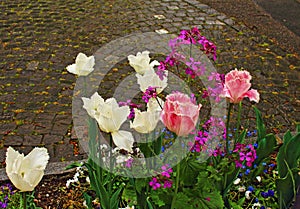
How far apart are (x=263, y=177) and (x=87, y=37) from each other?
3.07 meters

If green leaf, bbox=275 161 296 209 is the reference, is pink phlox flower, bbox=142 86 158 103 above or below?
above

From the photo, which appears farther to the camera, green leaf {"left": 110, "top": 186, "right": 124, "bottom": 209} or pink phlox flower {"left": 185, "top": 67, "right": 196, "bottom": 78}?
green leaf {"left": 110, "top": 186, "right": 124, "bottom": 209}

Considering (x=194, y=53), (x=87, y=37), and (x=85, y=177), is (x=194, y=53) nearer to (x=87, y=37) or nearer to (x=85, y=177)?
(x=87, y=37)

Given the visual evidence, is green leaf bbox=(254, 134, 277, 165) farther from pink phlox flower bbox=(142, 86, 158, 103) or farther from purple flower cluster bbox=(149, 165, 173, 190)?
pink phlox flower bbox=(142, 86, 158, 103)

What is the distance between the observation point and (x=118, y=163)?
9.63ft

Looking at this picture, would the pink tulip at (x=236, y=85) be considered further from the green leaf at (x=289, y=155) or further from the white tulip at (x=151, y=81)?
the green leaf at (x=289, y=155)

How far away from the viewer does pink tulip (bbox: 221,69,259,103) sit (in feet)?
6.74

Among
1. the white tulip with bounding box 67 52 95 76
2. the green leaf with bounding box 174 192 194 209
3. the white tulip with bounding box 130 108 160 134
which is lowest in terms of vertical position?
the green leaf with bounding box 174 192 194 209

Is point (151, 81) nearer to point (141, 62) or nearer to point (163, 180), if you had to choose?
point (141, 62)

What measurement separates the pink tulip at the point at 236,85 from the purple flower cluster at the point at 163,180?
1.45 ft

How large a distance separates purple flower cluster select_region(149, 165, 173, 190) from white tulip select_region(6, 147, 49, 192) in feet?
1.63

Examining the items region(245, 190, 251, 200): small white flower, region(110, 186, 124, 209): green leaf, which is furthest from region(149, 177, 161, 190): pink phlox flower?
region(245, 190, 251, 200): small white flower

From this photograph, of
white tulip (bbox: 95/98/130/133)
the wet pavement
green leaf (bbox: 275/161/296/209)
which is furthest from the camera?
the wet pavement

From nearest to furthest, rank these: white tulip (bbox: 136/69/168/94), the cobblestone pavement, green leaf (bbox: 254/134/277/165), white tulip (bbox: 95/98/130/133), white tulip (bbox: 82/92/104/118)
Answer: white tulip (bbox: 95/98/130/133), white tulip (bbox: 82/92/104/118), white tulip (bbox: 136/69/168/94), green leaf (bbox: 254/134/277/165), the cobblestone pavement
